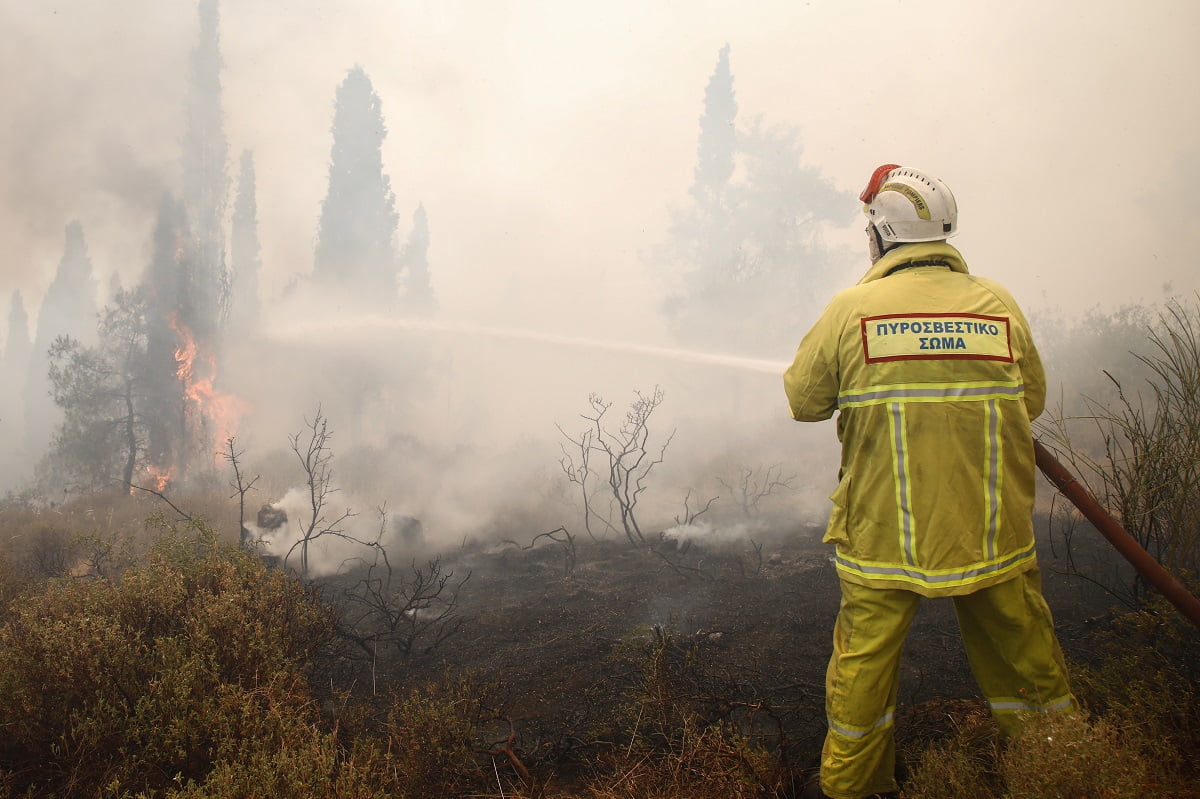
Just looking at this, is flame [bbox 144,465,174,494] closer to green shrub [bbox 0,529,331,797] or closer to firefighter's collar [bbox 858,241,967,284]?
green shrub [bbox 0,529,331,797]

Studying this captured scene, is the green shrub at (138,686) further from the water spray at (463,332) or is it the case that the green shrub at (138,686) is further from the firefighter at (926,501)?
the water spray at (463,332)

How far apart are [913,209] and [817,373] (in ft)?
2.38

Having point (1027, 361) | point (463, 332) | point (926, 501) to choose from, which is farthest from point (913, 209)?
point (463, 332)

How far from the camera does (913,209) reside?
6.99 feet

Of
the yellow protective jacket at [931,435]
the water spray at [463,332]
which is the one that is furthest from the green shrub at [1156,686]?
the water spray at [463,332]

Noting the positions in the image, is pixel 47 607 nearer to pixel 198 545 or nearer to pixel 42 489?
pixel 198 545

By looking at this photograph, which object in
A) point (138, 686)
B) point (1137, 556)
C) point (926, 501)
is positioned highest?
point (926, 501)

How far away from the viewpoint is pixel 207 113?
755 inches

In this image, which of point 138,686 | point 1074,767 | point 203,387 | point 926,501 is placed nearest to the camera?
point 1074,767

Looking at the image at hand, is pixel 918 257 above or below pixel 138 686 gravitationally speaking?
above

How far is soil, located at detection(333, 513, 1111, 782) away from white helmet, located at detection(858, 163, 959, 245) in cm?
195

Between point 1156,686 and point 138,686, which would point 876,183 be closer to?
point 1156,686

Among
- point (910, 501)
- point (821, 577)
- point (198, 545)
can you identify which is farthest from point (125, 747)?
point (821, 577)

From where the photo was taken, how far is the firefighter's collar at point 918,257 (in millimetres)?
2084
